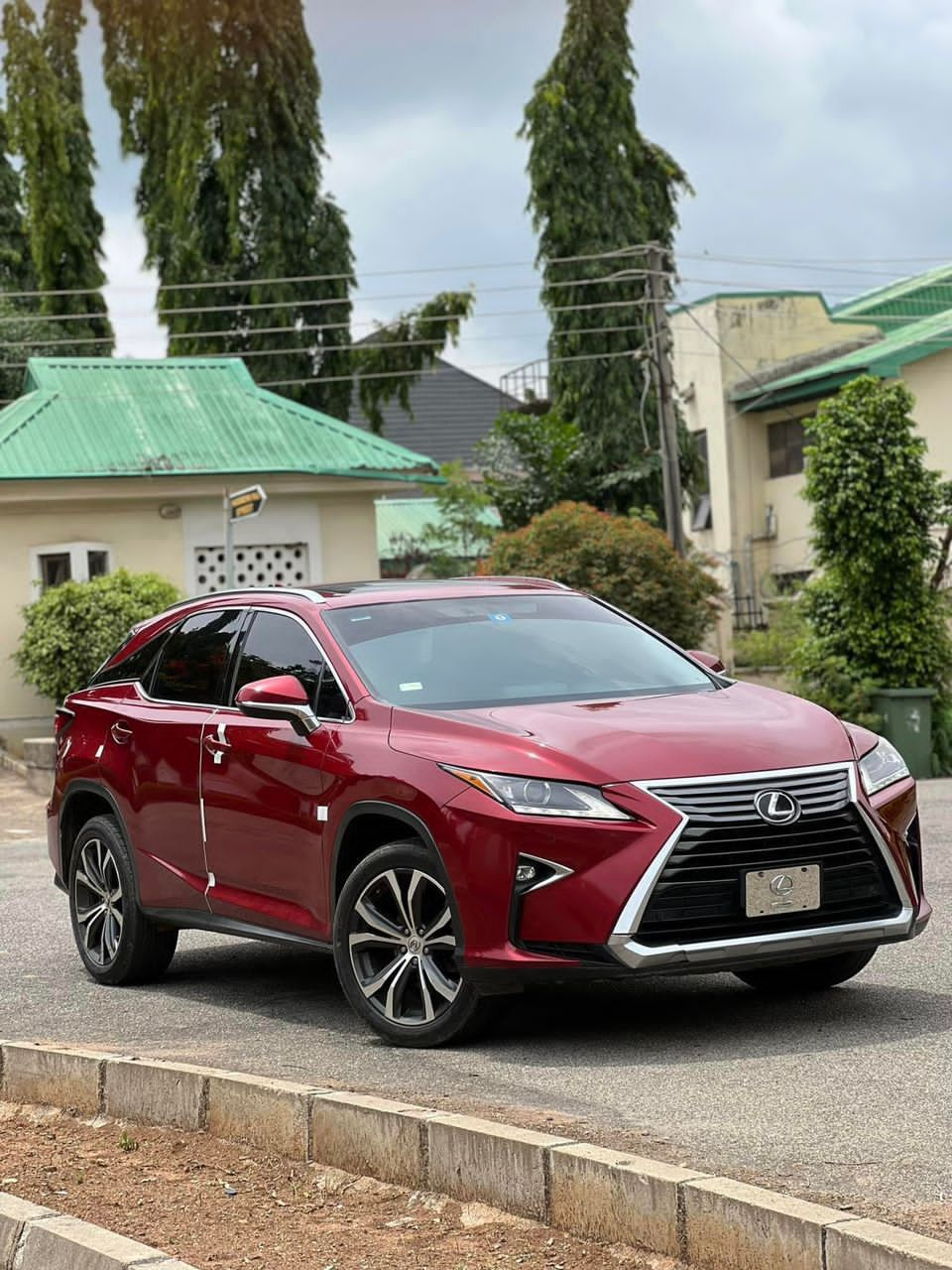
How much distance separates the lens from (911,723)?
66.0 feet

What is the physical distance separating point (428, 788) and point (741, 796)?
1.10m

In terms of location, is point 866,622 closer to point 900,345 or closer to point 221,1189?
point 221,1189

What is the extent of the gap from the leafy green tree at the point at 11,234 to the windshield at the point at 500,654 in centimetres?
3975

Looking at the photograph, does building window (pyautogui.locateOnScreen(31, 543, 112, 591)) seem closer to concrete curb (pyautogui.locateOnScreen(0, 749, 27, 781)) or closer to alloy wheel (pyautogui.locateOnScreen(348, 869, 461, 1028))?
concrete curb (pyautogui.locateOnScreen(0, 749, 27, 781))

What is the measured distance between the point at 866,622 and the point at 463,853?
567 inches

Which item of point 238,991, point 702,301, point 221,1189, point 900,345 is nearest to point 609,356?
point 702,301

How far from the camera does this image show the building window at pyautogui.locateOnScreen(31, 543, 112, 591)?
27875 mm

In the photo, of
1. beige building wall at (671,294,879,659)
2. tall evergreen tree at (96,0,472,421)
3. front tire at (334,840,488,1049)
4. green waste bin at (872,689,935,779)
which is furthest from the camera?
tall evergreen tree at (96,0,472,421)

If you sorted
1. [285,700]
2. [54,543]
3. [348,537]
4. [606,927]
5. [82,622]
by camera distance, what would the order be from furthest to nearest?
[348,537] → [54,543] → [82,622] → [285,700] → [606,927]

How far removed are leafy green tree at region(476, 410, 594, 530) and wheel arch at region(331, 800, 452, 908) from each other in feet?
102

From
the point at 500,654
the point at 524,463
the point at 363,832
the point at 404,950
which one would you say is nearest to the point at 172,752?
the point at 363,832

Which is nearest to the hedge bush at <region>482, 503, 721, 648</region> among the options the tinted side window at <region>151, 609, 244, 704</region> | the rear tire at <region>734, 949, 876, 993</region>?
the tinted side window at <region>151, 609, 244, 704</region>

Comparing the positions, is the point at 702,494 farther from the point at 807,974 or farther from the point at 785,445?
the point at 807,974

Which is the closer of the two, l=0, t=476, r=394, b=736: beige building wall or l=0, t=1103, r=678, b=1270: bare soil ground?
l=0, t=1103, r=678, b=1270: bare soil ground
